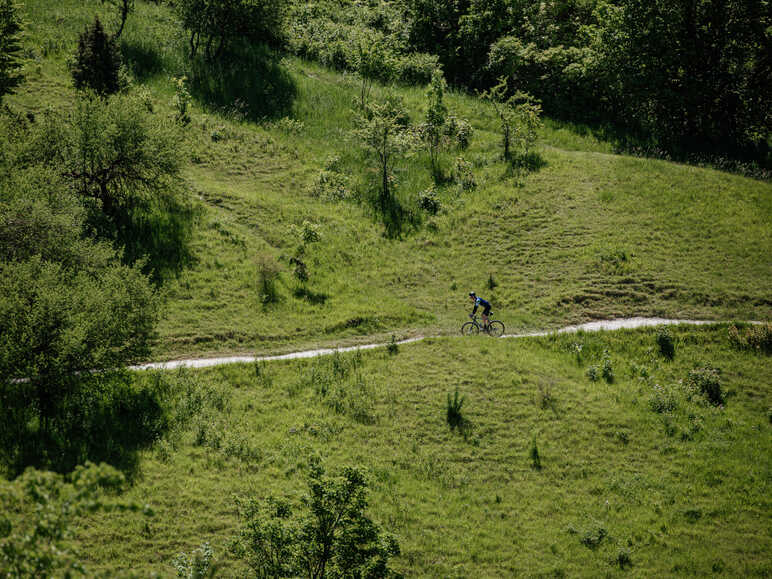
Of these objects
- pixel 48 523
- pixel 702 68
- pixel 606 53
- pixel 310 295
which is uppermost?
pixel 606 53

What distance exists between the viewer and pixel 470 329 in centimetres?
2816

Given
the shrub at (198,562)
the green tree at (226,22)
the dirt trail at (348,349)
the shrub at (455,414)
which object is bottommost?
the shrub at (198,562)

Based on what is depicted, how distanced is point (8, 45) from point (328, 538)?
122ft

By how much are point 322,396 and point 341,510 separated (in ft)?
31.9

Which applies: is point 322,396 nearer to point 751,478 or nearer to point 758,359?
point 751,478

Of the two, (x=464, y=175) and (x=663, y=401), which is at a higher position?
(x=464, y=175)

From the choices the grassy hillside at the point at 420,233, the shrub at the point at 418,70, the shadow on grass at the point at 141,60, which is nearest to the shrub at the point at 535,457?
the grassy hillside at the point at 420,233

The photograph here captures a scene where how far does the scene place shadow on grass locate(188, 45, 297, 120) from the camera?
4288 cm

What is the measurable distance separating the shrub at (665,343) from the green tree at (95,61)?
3609 cm

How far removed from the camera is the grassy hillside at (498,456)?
18.0 meters

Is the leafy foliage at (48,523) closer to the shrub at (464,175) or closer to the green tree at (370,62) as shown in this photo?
the shrub at (464,175)

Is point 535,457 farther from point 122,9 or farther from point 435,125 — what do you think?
point 122,9

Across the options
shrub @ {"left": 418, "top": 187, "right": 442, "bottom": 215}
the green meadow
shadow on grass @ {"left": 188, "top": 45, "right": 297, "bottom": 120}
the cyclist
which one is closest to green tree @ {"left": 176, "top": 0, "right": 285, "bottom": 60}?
shadow on grass @ {"left": 188, "top": 45, "right": 297, "bottom": 120}

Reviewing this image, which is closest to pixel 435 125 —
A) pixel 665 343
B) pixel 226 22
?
pixel 226 22
